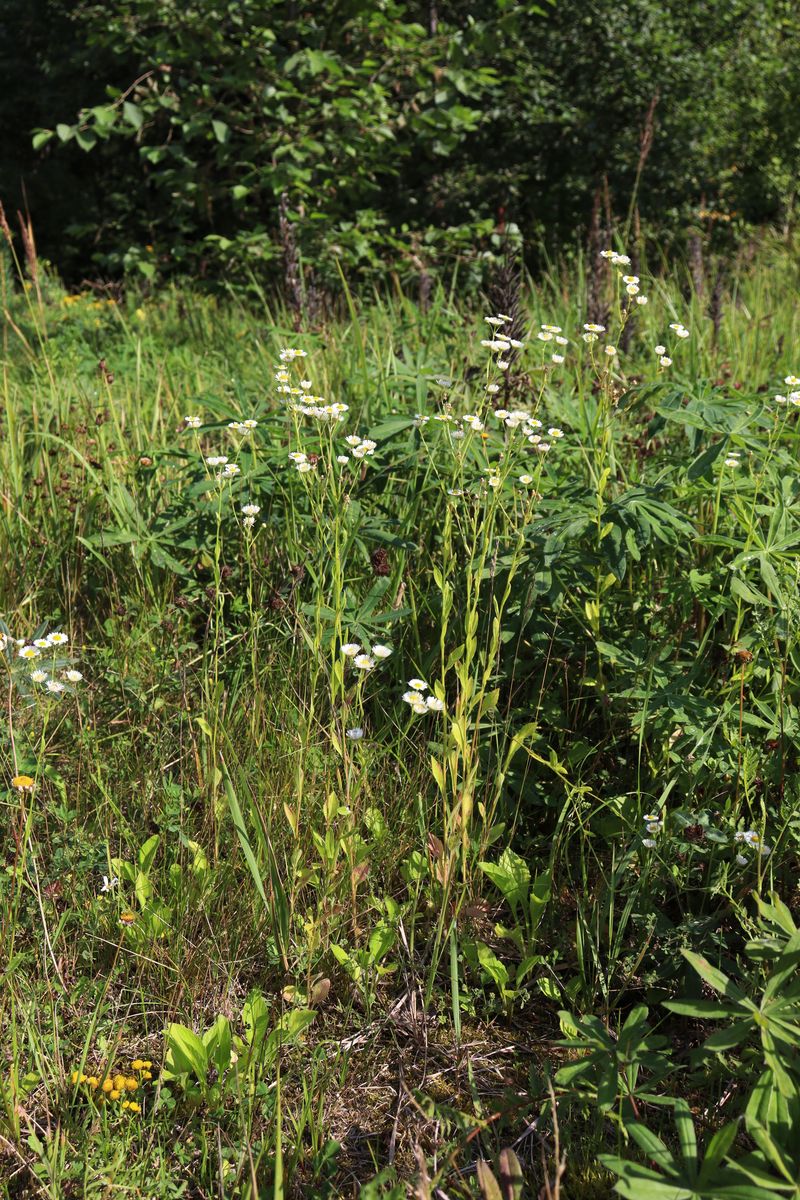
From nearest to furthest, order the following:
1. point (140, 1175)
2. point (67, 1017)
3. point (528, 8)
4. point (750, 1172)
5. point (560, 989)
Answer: point (750, 1172) → point (140, 1175) → point (67, 1017) → point (560, 989) → point (528, 8)

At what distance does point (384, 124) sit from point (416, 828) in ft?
20.1

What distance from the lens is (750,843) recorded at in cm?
175

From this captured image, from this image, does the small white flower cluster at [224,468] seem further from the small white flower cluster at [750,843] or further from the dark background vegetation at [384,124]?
the dark background vegetation at [384,124]

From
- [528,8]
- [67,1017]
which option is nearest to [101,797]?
[67,1017]

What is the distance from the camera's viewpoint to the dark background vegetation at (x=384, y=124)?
6.65 meters

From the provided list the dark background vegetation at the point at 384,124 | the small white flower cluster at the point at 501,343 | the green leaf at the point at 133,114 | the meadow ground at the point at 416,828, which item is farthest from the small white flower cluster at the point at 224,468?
the green leaf at the point at 133,114

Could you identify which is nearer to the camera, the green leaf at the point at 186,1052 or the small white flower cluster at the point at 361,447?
the green leaf at the point at 186,1052

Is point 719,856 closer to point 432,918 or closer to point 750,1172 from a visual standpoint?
point 432,918

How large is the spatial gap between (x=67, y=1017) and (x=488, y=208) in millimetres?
7785

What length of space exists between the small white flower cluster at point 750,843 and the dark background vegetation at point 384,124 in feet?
15.0

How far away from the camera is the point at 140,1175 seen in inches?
60.0

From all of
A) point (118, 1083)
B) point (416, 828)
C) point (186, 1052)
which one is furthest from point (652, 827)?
point (118, 1083)

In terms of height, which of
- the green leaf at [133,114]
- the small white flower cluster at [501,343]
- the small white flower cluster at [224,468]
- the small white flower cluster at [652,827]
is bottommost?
the small white flower cluster at [652,827]

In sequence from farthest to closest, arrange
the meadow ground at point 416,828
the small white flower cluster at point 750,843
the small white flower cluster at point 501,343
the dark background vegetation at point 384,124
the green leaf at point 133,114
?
the dark background vegetation at point 384,124
the green leaf at point 133,114
the small white flower cluster at point 501,343
the small white flower cluster at point 750,843
the meadow ground at point 416,828
